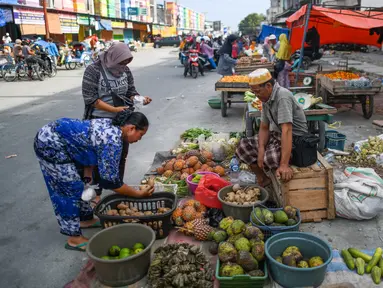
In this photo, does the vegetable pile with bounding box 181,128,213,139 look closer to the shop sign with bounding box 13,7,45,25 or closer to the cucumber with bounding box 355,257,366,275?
the cucumber with bounding box 355,257,366,275

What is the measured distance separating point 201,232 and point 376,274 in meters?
1.49

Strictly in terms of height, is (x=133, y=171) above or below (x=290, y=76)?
below

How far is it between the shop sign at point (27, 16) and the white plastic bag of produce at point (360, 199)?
24584 millimetres

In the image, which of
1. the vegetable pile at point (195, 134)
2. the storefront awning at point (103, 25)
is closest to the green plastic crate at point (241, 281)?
the vegetable pile at point (195, 134)

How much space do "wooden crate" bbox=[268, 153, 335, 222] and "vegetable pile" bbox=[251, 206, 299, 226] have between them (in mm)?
338

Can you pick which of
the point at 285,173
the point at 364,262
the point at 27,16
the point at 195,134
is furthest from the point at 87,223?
the point at 27,16

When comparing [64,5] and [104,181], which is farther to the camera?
[64,5]

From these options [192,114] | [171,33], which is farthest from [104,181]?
[171,33]

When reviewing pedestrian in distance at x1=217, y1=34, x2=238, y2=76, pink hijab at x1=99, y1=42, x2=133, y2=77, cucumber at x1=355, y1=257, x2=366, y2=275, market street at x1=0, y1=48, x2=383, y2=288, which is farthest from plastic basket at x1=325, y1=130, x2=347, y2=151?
pedestrian in distance at x1=217, y1=34, x2=238, y2=76

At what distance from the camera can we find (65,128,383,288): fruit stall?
2656 millimetres

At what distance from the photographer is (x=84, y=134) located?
2.98 meters

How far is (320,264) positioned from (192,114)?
6.75m

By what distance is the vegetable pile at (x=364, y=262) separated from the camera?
274 cm

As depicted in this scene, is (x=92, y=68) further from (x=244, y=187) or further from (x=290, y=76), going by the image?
(x=290, y=76)
